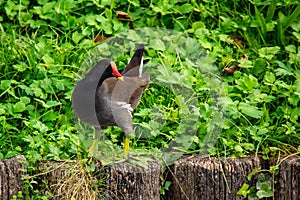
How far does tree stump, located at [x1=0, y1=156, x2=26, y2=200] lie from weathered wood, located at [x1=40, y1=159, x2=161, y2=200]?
10 centimetres

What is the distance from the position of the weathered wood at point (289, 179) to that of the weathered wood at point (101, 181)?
0.62 m

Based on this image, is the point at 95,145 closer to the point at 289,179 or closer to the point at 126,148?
the point at 126,148

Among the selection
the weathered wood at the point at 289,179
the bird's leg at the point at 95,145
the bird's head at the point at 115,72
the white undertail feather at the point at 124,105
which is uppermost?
the bird's head at the point at 115,72

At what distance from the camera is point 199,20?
4.67m

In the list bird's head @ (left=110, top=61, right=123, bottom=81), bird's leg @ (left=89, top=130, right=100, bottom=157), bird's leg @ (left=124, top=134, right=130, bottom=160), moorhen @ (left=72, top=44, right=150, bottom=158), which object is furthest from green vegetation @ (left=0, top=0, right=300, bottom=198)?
bird's head @ (left=110, top=61, right=123, bottom=81)

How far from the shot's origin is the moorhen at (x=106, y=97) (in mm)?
3291

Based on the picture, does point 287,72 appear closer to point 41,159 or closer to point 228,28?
point 228,28

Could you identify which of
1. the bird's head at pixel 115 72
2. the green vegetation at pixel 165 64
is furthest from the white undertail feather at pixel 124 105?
the green vegetation at pixel 165 64

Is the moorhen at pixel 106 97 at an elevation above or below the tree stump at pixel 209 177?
above

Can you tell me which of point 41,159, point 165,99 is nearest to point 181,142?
point 165,99

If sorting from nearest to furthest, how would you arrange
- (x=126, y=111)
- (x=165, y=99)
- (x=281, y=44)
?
(x=126, y=111) < (x=165, y=99) < (x=281, y=44)

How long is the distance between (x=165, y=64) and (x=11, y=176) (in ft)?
3.89

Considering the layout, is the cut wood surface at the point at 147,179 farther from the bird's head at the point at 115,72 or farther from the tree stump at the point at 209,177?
the bird's head at the point at 115,72

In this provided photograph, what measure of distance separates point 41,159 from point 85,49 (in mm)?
949
